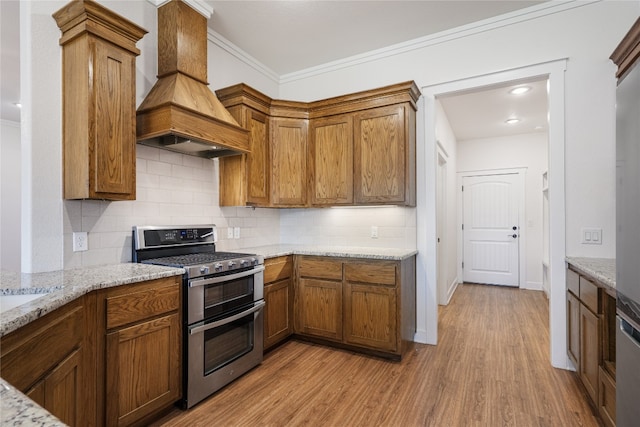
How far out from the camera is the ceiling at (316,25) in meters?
2.72

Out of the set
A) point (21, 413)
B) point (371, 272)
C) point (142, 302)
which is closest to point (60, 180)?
point (142, 302)

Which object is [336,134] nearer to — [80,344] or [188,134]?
[188,134]

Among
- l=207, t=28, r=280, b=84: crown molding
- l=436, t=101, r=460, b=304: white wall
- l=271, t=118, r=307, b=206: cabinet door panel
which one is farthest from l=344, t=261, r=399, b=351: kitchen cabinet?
l=207, t=28, r=280, b=84: crown molding

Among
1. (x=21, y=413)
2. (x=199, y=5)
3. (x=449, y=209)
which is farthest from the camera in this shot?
(x=449, y=209)

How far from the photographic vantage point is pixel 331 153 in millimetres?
3348

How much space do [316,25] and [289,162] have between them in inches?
50.5

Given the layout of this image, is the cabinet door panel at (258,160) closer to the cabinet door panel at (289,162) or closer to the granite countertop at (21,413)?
the cabinet door panel at (289,162)

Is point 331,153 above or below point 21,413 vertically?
above

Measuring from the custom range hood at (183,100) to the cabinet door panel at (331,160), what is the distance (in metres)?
0.88

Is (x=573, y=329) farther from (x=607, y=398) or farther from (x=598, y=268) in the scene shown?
(x=607, y=398)

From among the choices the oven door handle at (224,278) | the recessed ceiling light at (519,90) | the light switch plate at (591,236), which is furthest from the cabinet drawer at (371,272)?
the recessed ceiling light at (519,90)

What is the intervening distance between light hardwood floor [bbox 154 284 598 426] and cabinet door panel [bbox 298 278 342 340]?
17 cm

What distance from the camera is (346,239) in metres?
3.60

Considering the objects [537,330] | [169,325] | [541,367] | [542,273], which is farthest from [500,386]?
[542,273]
